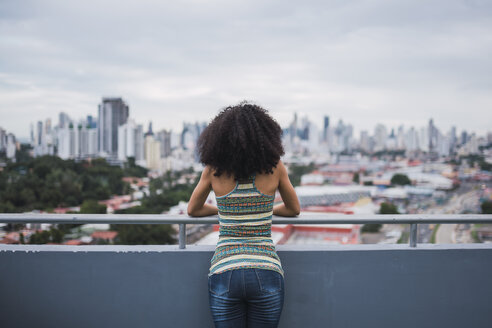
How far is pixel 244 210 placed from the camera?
4.09 feet

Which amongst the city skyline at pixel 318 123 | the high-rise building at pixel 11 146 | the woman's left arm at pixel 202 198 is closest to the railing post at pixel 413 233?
the woman's left arm at pixel 202 198

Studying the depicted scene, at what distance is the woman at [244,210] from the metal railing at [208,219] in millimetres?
338

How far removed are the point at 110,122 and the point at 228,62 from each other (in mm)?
23435

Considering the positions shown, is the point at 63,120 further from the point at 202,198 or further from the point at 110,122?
the point at 202,198

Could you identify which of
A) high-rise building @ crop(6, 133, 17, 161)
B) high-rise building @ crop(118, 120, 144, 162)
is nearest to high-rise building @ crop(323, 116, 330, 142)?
high-rise building @ crop(118, 120, 144, 162)

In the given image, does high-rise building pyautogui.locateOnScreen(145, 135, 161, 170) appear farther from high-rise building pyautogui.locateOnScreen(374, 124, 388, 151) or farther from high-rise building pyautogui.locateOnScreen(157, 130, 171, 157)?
high-rise building pyautogui.locateOnScreen(374, 124, 388, 151)

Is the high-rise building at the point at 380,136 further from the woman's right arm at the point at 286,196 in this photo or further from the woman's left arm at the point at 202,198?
the woman's left arm at the point at 202,198

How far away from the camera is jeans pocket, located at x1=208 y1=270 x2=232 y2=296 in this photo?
1.19m

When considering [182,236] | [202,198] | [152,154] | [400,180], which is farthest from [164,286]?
[400,180]

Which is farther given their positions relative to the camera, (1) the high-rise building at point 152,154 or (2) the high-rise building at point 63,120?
(1) the high-rise building at point 152,154

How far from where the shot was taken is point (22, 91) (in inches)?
1832

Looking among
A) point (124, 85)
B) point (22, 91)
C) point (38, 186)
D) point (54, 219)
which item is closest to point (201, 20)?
point (124, 85)

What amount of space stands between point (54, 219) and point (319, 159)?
229ft

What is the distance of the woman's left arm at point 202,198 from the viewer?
4.34 feet
